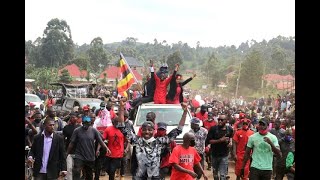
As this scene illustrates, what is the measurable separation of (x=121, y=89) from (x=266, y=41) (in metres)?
102

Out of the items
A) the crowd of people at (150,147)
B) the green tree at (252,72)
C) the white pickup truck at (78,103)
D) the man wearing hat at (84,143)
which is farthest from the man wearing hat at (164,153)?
the green tree at (252,72)

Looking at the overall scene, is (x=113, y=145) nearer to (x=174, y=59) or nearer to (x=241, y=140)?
(x=241, y=140)

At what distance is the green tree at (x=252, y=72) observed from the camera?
51.4 m

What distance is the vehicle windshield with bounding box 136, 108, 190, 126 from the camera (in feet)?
43.2

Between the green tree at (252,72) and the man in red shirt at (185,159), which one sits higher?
the green tree at (252,72)

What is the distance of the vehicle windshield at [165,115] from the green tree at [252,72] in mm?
38181

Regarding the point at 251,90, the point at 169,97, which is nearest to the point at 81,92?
the point at 169,97

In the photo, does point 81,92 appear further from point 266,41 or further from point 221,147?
point 266,41

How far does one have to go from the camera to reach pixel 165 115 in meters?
13.3

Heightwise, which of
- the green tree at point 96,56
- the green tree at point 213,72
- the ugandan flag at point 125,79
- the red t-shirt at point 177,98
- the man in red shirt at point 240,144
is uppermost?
the green tree at point 96,56

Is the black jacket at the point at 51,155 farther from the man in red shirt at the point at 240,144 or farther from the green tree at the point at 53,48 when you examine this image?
the green tree at the point at 53,48

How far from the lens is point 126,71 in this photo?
1673 centimetres

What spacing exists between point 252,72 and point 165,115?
4064 cm

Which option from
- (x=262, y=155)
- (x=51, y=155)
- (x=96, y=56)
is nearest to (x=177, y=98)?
(x=262, y=155)
